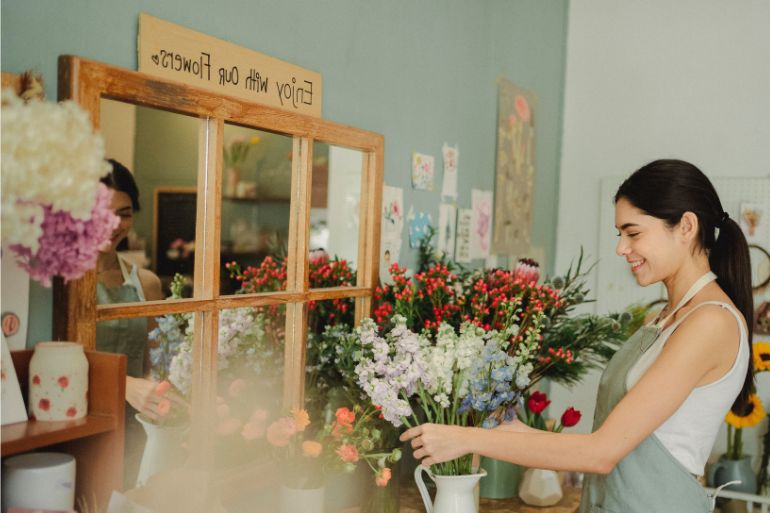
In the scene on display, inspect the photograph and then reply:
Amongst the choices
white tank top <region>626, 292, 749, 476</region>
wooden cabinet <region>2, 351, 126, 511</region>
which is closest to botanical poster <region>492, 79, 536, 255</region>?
white tank top <region>626, 292, 749, 476</region>

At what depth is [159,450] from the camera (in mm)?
1526

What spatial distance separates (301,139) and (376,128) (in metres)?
0.40

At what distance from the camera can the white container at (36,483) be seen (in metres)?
1.09

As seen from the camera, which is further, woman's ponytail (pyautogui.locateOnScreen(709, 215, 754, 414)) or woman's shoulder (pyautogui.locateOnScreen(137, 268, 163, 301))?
woman's ponytail (pyautogui.locateOnScreen(709, 215, 754, 414))

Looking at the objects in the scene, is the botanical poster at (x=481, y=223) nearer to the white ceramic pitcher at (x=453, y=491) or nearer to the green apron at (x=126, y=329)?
the white ceramic pitcher at (x=453, y=491)

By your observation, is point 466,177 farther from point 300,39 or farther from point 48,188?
point 48,188

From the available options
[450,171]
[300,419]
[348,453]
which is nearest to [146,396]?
[300,419]

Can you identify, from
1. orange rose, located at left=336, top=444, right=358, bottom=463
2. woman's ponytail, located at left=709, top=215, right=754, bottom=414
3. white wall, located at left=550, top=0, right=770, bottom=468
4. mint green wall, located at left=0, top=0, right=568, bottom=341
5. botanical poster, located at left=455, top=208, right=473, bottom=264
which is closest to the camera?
mint green wall, located at left=0, top=0, right=568, bottom=341

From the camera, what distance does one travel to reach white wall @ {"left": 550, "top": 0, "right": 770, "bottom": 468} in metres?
3.63

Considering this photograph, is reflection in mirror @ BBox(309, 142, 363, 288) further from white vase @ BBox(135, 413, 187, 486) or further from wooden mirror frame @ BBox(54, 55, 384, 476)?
white vase @ BBox(135, 413, 187, 486)

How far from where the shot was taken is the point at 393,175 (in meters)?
2.34

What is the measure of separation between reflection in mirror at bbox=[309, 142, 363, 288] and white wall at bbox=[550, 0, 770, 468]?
2.18 m

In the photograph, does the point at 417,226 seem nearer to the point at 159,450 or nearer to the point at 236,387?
the point at 236,387

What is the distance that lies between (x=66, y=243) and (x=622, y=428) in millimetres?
1144
